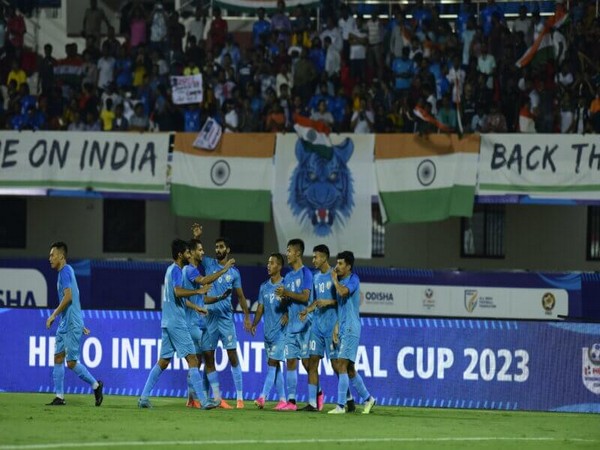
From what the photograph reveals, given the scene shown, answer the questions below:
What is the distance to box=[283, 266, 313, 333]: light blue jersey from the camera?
17.0 meters

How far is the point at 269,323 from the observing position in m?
17.2

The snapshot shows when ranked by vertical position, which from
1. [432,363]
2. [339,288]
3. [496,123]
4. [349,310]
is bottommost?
[432,363]

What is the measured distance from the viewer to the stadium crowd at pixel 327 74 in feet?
84.1

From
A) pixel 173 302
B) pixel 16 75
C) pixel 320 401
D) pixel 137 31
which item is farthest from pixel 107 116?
pixel 320 401

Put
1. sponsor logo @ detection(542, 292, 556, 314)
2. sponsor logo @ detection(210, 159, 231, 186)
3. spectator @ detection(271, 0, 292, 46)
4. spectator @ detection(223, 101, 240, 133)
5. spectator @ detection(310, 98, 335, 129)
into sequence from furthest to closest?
spectator @ detection(271, 0, 292, 46)
spectator @ detection(223, 101, 240, 133)
sponsor logo @ detection(210, 159, 231, 186)
spectator @ detection(310, 98, 335, 129)
sponsor logo @ detection(542, 292, 556, 314)

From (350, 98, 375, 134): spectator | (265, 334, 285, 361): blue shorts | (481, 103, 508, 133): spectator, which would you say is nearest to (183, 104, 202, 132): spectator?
(350, 98, 375, 134): spectator

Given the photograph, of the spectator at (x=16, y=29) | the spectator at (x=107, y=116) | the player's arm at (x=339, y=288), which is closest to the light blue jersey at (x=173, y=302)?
the player's arm at (x=339, y=288)

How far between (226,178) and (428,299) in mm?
4337

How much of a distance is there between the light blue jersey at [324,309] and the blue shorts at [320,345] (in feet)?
0.12

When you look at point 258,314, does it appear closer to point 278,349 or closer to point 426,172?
point 278,349

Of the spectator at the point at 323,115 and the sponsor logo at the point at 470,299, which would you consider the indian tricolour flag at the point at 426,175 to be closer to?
the spectator at the point at 323,115

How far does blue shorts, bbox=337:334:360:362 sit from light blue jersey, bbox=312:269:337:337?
37cm

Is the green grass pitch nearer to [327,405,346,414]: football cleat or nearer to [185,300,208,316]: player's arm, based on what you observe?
[327,405,346,414]: football cleat

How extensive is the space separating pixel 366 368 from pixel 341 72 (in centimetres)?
995
